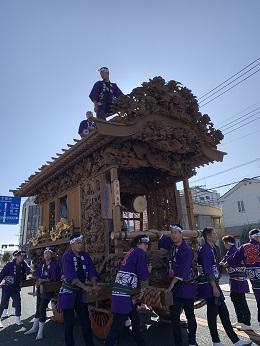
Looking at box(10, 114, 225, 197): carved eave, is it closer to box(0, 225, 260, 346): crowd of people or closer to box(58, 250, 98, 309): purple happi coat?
box(0, 225, 260, 346): crowd of people

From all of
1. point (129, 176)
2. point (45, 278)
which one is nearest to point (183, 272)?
point (45, 278)

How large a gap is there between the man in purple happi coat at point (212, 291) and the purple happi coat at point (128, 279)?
3.29ft

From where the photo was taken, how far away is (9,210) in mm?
14359

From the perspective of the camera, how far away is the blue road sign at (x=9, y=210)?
46.8 feet

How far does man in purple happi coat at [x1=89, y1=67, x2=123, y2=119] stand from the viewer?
725cm

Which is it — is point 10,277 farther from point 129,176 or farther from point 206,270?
point 206,270

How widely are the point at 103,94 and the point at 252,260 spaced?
17.9 feet

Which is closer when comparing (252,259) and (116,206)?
(252,259)

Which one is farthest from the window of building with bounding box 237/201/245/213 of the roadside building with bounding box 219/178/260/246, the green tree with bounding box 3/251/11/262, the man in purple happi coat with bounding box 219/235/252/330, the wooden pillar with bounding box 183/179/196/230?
the green tree with bounding box 3/251/11/262

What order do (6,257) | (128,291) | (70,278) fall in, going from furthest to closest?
(6,257) → (70,278) → (128,291)

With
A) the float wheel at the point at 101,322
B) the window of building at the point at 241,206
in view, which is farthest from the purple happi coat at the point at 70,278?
the window of building at the point at 241,206

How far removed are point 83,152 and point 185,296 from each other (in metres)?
4.00

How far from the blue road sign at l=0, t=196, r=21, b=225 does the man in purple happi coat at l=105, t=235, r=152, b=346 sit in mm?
11955

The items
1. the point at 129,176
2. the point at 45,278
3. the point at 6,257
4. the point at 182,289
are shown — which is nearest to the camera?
the point at 182,289
